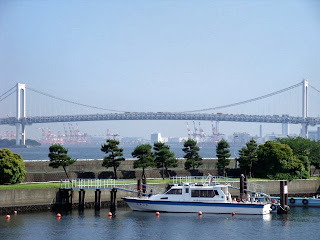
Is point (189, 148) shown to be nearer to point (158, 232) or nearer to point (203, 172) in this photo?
point (203, 172)

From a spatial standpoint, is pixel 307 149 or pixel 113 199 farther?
pixel 307 149

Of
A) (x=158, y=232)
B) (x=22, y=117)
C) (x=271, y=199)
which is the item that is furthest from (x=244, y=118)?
(x=158, y=232)

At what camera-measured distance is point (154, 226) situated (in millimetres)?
45750

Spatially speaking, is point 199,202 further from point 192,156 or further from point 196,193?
point 192,156

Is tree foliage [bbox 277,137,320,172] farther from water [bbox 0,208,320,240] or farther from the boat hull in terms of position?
the boat hull

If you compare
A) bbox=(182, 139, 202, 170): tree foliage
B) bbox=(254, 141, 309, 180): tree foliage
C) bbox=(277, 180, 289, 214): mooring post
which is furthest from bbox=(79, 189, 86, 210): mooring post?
bbox=(254, 141, 309, 180): tree foliage

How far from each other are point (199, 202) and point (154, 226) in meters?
6.03

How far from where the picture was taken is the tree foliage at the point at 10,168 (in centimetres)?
5244

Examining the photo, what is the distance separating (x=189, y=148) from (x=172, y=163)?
220 inches

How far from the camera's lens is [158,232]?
43.6 metres

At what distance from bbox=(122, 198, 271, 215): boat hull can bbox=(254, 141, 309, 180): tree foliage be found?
49.8ft

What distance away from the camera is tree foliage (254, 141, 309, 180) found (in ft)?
217

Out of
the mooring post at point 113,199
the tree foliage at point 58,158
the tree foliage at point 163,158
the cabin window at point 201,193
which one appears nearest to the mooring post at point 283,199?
the cabin window at point 201,193

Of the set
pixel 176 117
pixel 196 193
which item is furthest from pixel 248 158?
pixel 176 117
